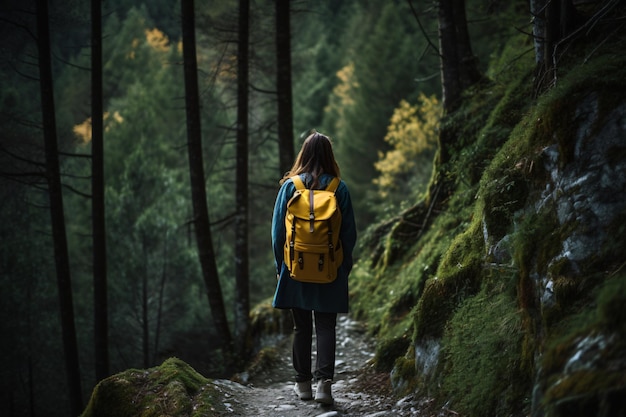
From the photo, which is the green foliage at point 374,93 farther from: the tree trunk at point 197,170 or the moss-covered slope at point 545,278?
the moss-covered slope at point 545,278

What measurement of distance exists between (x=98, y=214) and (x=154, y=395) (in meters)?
6.74

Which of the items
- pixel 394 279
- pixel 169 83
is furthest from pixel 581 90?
pixel 169 83

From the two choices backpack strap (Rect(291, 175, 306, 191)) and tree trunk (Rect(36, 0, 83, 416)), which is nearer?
backpack strap (Rect(291, 175, 306, 191))

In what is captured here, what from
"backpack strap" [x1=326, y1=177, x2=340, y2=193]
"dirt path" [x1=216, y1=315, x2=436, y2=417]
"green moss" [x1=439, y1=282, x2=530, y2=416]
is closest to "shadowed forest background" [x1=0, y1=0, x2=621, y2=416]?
"dirt path" [x1=216, y1=315, x2=436, y2=417]

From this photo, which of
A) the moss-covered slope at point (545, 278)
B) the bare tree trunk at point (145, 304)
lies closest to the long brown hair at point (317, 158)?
the moss-covered slope at point (545, 278)

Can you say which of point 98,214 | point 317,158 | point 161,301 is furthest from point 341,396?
point 161,301

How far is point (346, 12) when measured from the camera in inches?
1677

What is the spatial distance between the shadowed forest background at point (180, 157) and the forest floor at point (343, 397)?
619 millimetres

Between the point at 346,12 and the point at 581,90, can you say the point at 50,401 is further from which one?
the point at 346,12

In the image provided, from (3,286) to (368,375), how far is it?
20.1 m

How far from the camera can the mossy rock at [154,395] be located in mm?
4520

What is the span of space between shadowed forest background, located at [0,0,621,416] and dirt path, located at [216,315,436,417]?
0.61 m

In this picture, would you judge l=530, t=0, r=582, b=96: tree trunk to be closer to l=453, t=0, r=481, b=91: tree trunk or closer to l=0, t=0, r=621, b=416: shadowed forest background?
l=0, t=0, r=621, b=416: shadowed forest background

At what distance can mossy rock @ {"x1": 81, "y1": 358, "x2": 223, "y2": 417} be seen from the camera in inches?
178
